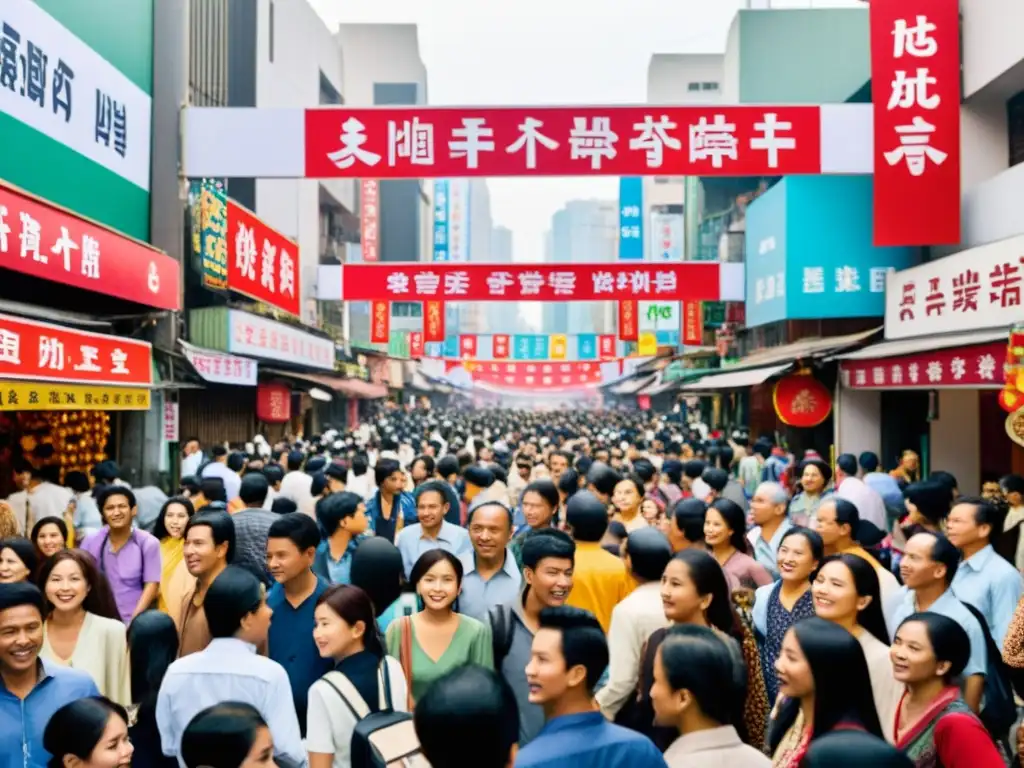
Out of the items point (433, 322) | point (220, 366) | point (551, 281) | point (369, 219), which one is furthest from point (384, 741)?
point (369, 219)

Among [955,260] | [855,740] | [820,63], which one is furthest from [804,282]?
[855,740]

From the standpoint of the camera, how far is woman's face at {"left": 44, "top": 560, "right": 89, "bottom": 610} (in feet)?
14.4

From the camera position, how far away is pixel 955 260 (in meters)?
12.3

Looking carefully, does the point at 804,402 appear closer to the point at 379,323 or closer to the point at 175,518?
the point at 379,323

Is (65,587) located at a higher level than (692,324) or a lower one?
lower

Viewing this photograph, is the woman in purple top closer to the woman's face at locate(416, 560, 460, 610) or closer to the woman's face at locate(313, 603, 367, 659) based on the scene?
the woman's face at locate(416, 560, 460, 610)

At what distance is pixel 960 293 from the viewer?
39.8ft

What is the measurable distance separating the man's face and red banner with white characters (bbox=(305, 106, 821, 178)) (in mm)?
9126

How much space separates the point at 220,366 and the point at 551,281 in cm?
558

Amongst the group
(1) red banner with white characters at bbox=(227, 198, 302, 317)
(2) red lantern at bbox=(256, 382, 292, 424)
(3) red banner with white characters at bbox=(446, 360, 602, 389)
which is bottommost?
(2) red lantern at bbox=(256, 382, 292, 424)

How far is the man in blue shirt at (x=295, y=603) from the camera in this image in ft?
15.0

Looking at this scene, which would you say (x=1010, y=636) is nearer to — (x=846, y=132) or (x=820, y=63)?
(x=846, y=132)

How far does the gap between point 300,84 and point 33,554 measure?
1011 inches

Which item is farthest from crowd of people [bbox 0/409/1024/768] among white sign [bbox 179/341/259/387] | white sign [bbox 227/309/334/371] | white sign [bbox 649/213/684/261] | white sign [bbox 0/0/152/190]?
white sign [bbox 649/213/684/261]
